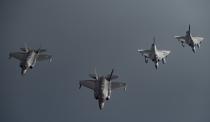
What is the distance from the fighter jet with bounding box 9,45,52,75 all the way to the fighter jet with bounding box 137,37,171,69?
924 inches

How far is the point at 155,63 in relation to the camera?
288 feet

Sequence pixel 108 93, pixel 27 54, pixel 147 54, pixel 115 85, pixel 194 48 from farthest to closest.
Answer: pixel 194 48 → pixel 147 54 → pixel 27 54 → pixel 115 85 → pixel 108 93

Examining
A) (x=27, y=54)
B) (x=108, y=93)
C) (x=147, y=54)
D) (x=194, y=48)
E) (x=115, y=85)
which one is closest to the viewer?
(x=108, y=93)

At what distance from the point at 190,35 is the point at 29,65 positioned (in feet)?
138

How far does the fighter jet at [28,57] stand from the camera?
267 ft

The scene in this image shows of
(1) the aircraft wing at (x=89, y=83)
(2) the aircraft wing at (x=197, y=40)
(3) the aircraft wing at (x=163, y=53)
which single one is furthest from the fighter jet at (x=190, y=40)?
(1) the aircraft wing at (x=89, y=83)

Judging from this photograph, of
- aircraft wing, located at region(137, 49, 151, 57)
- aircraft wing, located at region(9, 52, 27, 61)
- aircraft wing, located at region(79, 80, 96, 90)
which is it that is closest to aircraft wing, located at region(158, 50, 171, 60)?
aircraft wing, located at region(137, 49, 151, 57)

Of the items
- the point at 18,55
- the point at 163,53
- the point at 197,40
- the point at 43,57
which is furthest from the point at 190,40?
the point at 18,55

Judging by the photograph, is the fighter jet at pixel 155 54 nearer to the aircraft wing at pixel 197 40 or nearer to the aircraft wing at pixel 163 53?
the aircraft wing at pixel 163 53

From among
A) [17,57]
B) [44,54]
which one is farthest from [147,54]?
[17,57]

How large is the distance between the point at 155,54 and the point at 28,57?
97.5 ft

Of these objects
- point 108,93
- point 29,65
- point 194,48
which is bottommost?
point 108,93

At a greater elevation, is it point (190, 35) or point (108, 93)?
point (190, 35)

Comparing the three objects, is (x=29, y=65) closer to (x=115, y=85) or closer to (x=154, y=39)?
(x=115, y=85)
